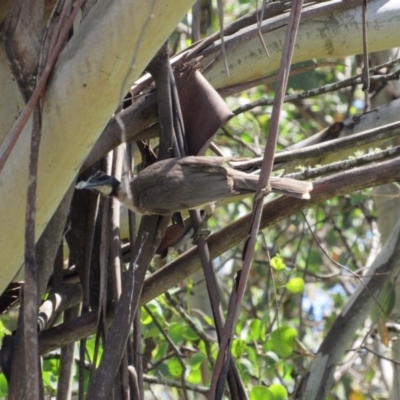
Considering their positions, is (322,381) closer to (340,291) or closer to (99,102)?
(99,102)

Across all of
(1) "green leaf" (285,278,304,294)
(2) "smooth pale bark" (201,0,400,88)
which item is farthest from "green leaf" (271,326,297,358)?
(2) "smooth pale bark" (201,0,400,88)

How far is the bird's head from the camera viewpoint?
5.69 feet

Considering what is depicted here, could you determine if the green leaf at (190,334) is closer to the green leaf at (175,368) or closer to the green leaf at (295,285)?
the green leaf at (175,368)

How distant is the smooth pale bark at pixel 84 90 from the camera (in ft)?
4.09

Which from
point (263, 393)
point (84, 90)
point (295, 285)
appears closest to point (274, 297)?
point (263, 393)

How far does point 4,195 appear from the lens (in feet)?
4.71

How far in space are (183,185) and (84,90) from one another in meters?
0.81

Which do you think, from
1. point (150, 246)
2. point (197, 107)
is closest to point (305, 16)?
point (197, 107)

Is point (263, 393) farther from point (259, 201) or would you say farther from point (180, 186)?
point (259, 201)

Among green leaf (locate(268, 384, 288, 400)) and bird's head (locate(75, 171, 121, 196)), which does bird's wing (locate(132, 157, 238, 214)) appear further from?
green leaf (locate(268, 384, 288, 400))

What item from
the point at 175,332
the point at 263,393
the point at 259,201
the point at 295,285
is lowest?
the point at 263,393

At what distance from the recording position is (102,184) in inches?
69.0

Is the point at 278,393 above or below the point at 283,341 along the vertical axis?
below

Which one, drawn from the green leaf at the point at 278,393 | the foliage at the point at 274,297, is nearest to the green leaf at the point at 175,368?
the foliage at the point at 274,297
